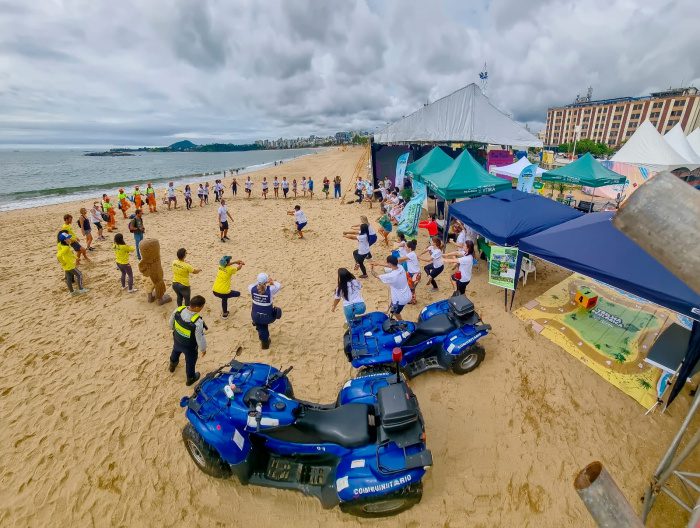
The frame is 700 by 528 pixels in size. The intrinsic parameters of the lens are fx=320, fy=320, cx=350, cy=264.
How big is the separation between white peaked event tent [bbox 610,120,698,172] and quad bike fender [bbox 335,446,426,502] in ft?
70.4

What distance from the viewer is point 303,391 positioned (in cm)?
492

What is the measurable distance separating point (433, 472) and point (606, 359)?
11.7ft

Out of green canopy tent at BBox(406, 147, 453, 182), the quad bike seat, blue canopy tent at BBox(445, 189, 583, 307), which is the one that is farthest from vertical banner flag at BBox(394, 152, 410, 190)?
the quad bike seat

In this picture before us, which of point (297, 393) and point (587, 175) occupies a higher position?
Answer: point (587, 175)

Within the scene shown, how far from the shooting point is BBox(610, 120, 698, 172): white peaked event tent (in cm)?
1694

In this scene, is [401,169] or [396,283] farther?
[401,169]

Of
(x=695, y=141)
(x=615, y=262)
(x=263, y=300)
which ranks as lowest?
(x=263, y=300)

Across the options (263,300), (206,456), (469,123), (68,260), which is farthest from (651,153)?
(68,260)

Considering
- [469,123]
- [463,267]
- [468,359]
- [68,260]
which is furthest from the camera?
[469,123]

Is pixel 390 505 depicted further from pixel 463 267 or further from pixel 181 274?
pixel 181 274

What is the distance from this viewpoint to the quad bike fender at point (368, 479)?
3.06m

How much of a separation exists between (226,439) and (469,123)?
14.0 metres

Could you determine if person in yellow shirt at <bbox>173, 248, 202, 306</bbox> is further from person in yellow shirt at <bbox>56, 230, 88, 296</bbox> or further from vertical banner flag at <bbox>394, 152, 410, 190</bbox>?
vertical banner flag at <bbox>394, 152, 410, 190</bbox>

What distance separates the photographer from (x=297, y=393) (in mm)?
4867
